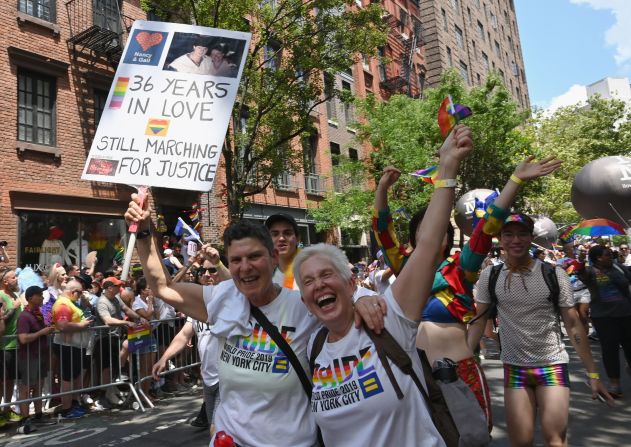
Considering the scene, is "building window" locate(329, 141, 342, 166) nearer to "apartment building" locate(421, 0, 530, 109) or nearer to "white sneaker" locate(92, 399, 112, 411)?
"apartment building" locate(421, 0, 530, 109)

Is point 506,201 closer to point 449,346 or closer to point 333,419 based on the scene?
point 449,346

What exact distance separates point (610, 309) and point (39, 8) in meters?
14.6

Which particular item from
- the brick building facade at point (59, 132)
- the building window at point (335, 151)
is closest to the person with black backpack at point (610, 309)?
the brick building facade at point (59, 132)

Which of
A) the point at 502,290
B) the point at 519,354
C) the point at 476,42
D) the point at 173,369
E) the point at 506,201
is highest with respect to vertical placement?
the point at 476,42

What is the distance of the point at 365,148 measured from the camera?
1078 inches

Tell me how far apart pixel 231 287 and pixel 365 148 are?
83.5ft

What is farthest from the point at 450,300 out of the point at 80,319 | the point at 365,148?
the point at 365,148

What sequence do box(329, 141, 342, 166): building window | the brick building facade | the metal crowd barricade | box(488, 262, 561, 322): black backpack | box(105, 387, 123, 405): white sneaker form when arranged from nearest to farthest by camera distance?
box(488, 262, 561, 322): black backpack < the metal crowd barricade < box(105, 387, 123, 405): white sneaker < the brick building facade < box(329, 141, 342, 166): building window

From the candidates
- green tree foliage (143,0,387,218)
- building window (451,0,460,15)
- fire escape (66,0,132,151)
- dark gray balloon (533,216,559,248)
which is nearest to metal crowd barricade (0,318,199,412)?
green tree foliage (143,0,387,218)

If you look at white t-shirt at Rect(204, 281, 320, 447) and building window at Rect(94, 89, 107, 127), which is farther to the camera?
building window at Rect(94, 89, 107, 127)

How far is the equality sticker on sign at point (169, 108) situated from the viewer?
3715mm

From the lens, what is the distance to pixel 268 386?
217cm

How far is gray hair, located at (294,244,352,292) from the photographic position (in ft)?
7.02

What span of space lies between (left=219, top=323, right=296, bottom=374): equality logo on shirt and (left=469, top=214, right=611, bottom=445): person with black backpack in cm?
182
